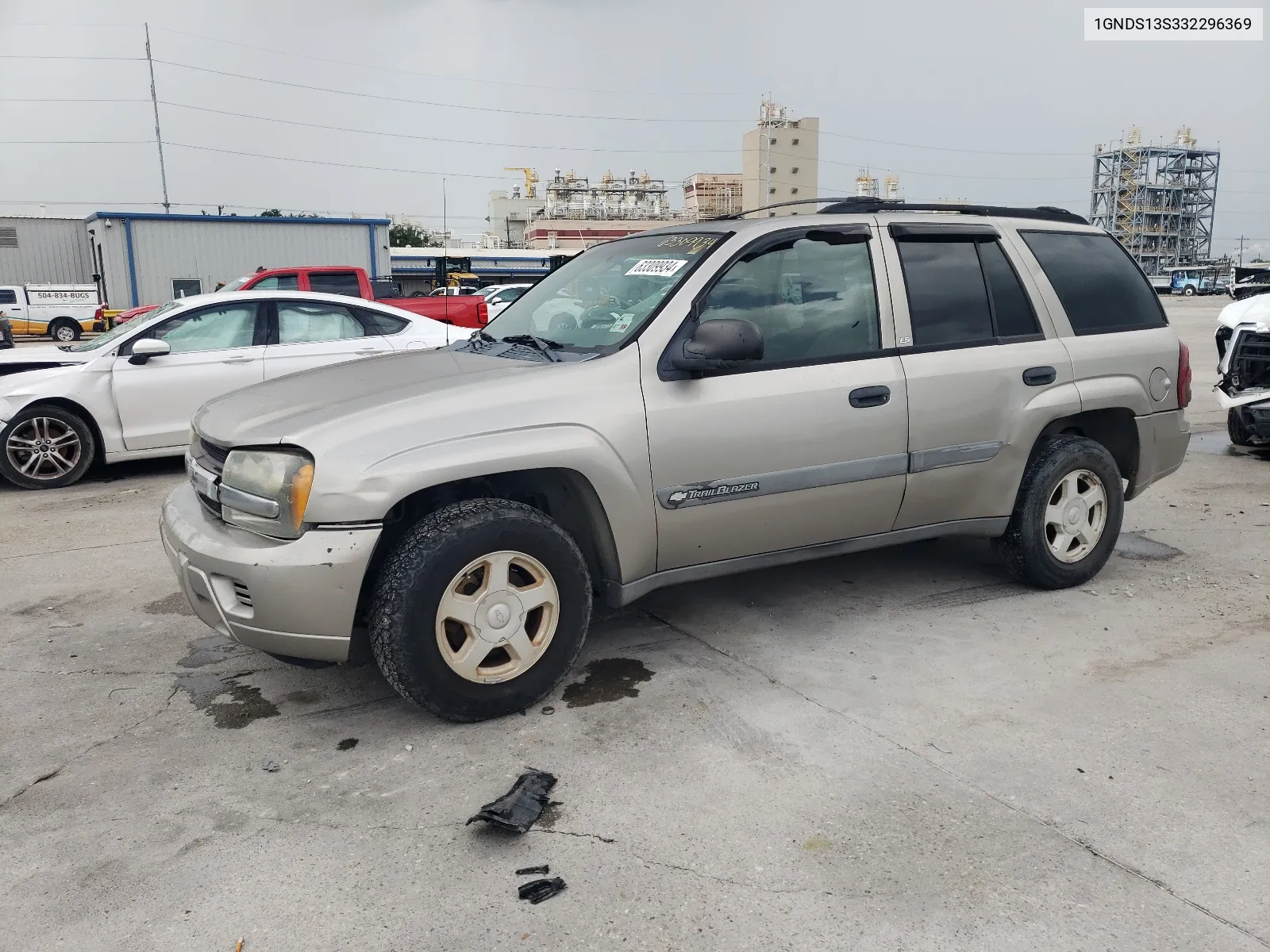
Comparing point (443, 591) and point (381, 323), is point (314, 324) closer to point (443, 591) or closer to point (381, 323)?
point (381, 323)

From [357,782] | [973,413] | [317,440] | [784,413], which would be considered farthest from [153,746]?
[973,413]

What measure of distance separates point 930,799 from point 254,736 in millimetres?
2294

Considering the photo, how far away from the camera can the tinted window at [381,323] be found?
345 inches

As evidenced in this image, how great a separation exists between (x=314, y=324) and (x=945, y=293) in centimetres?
587

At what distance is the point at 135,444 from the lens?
25.9ft

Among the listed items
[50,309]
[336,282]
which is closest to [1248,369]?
[336,282]

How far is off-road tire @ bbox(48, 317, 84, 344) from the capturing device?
29.5m

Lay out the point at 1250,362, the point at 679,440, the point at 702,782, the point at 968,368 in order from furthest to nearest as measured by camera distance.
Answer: the point at 1250,362
the point at 968,368
the point at 679,440
the point at 702,782

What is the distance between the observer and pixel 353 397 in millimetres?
3496

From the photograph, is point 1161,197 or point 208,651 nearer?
point 208,651

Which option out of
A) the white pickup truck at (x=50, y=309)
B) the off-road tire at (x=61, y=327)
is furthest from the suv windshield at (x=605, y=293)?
the off-road tire at (x=61, y=327)

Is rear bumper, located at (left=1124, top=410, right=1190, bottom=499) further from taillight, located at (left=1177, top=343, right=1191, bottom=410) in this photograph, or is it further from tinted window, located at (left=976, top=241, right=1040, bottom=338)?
tinted window, located at (left=976, top=241, right=1040, bottom=338)

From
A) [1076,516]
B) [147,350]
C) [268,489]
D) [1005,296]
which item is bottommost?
[1076,516]

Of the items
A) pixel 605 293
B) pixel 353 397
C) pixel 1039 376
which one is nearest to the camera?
pixel 353 397
